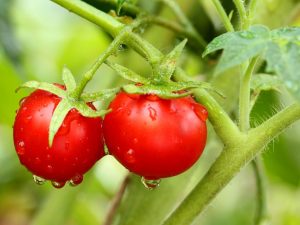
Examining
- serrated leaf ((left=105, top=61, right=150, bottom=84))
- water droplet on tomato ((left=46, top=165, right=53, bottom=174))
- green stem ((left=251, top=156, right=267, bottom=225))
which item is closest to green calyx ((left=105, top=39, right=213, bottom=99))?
serrated leaf ((left=105, top=61, right=150, bottom=84))

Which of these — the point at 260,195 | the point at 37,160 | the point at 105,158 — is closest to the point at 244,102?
the point at 37,160

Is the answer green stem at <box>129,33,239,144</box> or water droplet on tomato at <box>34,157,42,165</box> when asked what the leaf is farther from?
water droplet on tomato at <box>34,157,42,165</box>

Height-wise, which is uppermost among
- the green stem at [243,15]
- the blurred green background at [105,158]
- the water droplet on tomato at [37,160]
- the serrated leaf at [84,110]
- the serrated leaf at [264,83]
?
the green stem at [243,15]

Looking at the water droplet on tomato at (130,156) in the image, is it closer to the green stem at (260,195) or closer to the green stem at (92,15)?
the green stem at (92,15)

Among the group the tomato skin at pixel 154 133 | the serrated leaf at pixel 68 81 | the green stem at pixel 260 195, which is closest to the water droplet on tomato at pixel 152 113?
the tomato skin at pixel 154 133

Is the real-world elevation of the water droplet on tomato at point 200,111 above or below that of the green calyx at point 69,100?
below

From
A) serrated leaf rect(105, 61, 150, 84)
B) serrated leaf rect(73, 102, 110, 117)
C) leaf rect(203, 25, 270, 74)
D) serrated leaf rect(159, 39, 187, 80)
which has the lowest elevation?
serrated leaf rect(73, 102, 110, 117)
